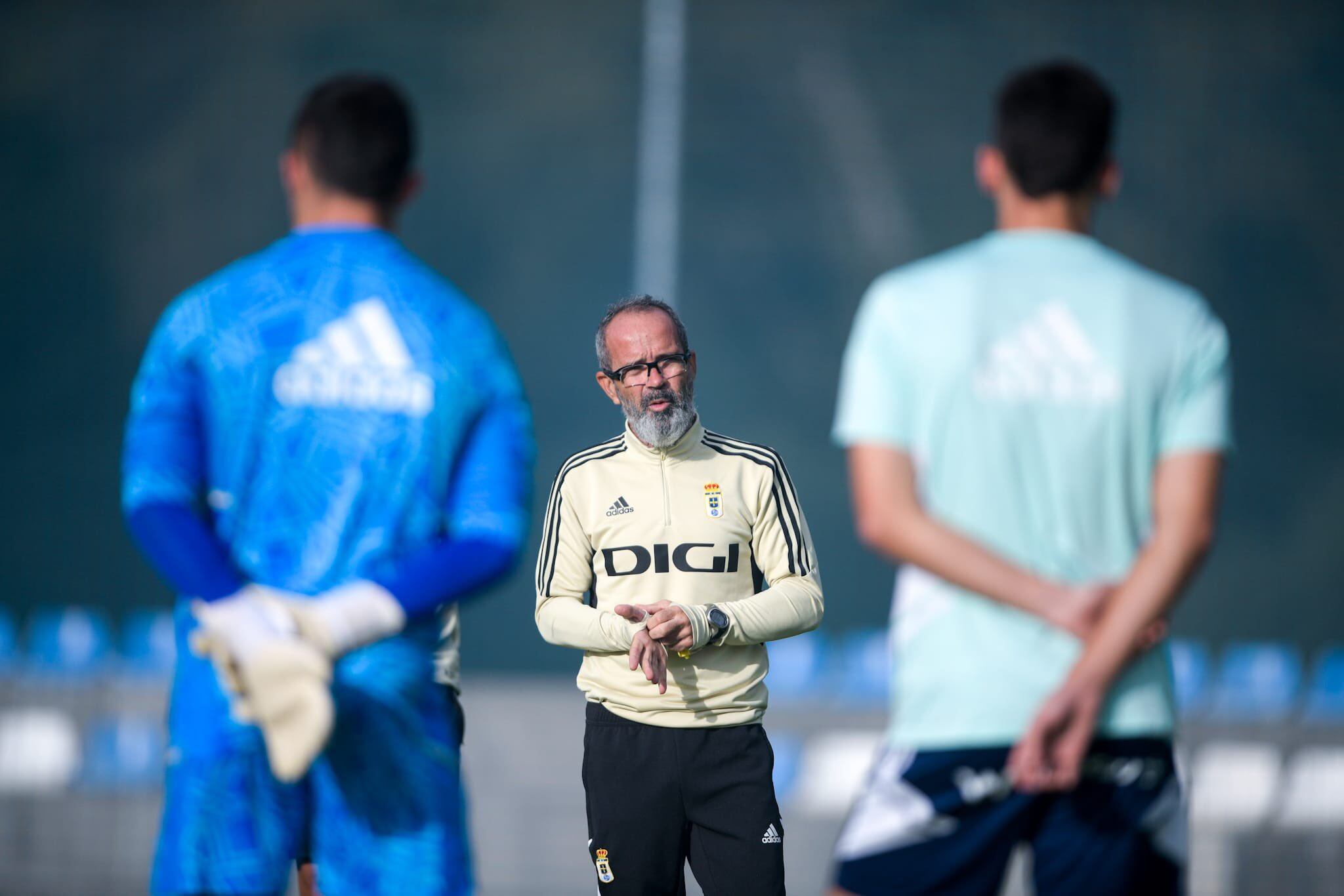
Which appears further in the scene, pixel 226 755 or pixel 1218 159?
pixel 1218 159

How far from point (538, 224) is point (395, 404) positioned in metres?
14.0

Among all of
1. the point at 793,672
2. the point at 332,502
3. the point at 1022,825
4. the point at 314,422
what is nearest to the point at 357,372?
the point at 314,422

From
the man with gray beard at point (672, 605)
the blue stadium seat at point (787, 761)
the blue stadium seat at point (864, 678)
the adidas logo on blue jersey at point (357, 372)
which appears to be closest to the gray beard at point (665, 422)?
the man with gray beard at point (672, 605)

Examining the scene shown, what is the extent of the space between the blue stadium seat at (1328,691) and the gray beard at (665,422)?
4809 mm

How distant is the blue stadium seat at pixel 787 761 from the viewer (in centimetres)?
670

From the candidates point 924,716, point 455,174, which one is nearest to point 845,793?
point 924,716

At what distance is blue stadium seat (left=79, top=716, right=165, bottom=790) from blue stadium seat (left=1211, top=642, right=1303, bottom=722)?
5.15 m

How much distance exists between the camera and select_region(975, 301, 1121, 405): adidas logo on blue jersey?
82.5 inches

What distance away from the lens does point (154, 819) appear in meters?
6.43

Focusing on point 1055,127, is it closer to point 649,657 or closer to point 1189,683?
point 649,657

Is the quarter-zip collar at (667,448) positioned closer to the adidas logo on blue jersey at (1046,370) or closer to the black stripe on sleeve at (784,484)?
the black stripe on sleeve at (784,484)

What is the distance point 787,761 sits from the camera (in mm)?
6816

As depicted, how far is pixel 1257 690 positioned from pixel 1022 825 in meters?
6.04

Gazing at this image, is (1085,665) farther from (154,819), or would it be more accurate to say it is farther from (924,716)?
(154,819)
